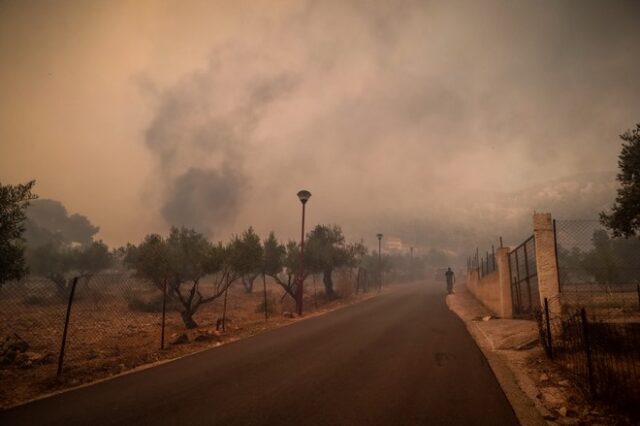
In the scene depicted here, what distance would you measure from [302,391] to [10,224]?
29.0 feet

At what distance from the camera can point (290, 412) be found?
206 inches

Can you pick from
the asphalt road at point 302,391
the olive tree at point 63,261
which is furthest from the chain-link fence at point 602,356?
the olive tree at point 63,261

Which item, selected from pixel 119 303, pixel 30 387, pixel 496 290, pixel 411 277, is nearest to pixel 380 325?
pixel 496 290

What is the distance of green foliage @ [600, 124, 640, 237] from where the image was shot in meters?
12.4

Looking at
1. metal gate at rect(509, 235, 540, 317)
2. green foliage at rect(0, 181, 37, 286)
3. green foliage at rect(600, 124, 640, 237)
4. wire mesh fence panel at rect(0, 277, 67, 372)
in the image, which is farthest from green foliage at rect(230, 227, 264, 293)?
green foliage at rect(600, 124, 640, 237)

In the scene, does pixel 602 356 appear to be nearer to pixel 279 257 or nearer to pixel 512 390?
pixel 512 390

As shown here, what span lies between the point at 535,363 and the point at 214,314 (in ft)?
63.5

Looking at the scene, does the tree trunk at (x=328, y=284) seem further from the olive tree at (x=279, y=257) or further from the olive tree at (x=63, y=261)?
the olive tree at (x=63, y=261)

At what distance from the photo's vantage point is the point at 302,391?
243 inches

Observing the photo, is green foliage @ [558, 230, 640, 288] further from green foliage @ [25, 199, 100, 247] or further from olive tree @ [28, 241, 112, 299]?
green foliage @ [25, 199, 100, 247]

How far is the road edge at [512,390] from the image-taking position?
4.95m

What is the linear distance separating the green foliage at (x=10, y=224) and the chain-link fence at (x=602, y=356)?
12860mm

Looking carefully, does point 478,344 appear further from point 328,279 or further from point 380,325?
point 328,279

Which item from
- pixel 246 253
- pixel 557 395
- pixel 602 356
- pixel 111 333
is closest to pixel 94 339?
pixel 111 333
